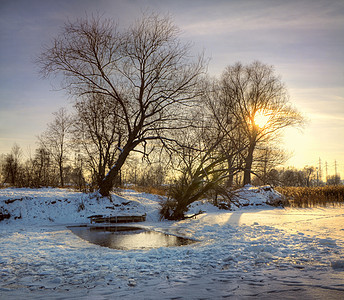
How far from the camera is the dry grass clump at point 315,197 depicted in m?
20.6

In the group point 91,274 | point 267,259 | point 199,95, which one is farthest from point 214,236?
point 199,95

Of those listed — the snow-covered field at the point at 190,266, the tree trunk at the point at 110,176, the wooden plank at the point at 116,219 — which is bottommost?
the wooden plank at the point at 116,219

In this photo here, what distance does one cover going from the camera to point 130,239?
9.47m

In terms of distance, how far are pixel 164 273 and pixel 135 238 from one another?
418 centimetres

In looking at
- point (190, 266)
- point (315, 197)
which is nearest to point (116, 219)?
point (190, 266)

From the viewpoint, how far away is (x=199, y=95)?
15844 mm

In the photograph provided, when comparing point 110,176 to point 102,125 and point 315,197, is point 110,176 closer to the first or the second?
point 102,125

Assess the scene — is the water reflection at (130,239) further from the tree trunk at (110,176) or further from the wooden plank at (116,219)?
the tree trunk at (110,176)

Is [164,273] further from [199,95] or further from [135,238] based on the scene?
[199,95]

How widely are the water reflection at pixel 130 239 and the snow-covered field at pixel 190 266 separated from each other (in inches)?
18.2

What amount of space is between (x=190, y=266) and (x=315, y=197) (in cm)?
1788

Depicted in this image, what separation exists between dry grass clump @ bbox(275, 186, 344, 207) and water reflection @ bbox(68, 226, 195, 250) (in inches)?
534

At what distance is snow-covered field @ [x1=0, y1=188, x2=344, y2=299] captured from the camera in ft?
15.2

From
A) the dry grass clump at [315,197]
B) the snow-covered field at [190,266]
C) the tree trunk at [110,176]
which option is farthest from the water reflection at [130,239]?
the dry grass clump at [315,197]
